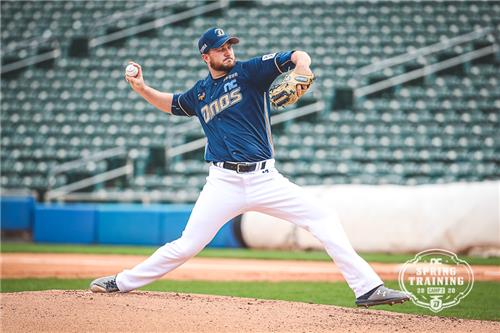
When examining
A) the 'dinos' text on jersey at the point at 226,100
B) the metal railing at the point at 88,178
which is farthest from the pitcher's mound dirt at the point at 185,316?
the metal railing at the point at 88,178

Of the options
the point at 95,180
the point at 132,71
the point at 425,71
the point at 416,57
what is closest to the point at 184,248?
the point at 132,71

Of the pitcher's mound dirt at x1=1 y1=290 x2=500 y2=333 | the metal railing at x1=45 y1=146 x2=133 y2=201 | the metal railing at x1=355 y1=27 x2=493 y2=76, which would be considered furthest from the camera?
the metal railing at x1=355 y1=27 x2=493 y2=76

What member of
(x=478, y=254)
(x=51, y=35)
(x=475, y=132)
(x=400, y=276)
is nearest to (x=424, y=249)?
(x=478, y=254)

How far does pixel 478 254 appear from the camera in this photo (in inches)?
430

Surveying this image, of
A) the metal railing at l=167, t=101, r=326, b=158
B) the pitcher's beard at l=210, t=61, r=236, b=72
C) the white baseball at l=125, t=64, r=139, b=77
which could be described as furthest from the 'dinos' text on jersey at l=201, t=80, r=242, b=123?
the metal railing at l=167, t=101, r=326, b=158

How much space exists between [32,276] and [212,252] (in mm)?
4182

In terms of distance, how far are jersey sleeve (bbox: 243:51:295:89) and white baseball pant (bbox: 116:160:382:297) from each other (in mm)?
573

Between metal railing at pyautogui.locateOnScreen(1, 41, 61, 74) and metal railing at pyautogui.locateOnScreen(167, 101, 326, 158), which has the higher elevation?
metal railing at pyautogui.locateOnScreen(1, 41, 61, 74)

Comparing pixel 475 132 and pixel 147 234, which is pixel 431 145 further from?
pixel 147 234

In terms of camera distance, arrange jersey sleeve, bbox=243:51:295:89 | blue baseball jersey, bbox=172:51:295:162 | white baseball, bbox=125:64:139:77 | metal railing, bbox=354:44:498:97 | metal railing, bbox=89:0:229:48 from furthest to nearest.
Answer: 1. metal railing, bbox=89:0:229:48
2. metal railing, bbox=354:44:498:97
3. white baseball, bbox=125:64:139:77
4. blue baseball jersey, bbox=172:51:295:162
5. jersey sleeve, bbox=243:51:295:89

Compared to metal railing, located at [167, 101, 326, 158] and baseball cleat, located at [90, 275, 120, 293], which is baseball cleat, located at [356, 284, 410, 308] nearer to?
baseball cleat, located at [90, 275, 120, 293]

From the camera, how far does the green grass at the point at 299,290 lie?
5934 mm

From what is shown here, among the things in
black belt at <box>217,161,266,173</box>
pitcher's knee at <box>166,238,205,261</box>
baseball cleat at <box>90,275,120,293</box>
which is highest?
black belt at <box>217,161,266,173</box>

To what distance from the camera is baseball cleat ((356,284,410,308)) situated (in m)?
4.58
